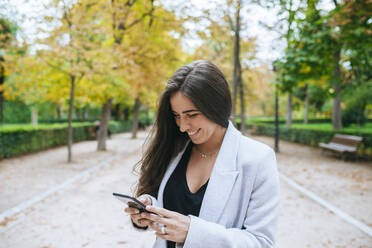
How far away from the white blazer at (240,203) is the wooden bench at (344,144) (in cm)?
1175

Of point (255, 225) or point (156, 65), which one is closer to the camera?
Answer: point (255, 225)

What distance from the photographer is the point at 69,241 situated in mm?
4398

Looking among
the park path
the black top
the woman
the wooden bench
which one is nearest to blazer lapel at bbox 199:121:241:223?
the woman

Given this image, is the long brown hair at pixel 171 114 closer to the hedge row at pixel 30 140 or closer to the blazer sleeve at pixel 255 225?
the blazer sleeve at pixel 255 225

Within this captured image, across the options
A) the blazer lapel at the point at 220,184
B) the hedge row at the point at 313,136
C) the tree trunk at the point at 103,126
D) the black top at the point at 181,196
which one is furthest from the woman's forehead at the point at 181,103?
the tree trunk at the point at 103,126

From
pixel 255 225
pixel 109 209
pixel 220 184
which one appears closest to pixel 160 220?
pixel 220 184

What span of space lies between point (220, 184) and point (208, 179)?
164mm

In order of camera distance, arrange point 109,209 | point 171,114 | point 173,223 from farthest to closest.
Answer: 1. point 109,209
2. point 171,114
3. point 173,223

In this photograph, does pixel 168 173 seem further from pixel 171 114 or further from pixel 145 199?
pixel 171 114

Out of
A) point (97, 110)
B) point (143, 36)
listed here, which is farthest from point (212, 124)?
point (97, 110)

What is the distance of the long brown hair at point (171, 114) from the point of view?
1.53 m

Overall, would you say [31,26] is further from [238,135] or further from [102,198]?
[238,135]

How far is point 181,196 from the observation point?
1.64m

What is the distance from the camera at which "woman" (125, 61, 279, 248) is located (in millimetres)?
1312
